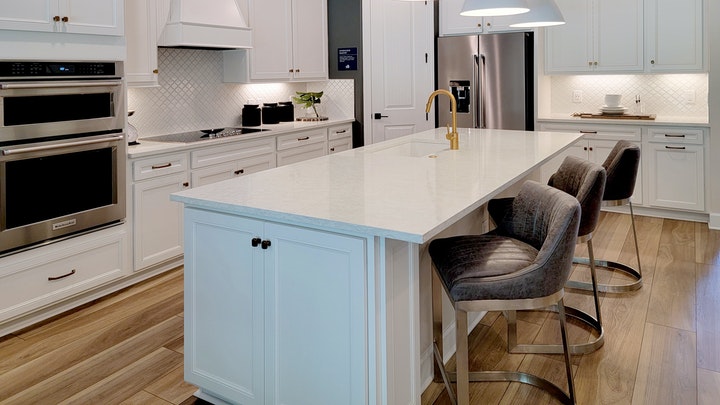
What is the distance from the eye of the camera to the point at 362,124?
592 centimetres

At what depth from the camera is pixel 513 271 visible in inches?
79.3

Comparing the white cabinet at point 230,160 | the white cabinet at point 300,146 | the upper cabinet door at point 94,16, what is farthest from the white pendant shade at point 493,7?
the white cabinet at point 300,146

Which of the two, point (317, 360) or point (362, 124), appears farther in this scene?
point (362, 124)

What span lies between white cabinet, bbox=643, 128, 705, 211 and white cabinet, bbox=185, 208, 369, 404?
168 inches

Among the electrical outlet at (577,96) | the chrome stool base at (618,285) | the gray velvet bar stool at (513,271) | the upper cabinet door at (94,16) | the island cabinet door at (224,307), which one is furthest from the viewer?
the electrical outlet at (577,96)

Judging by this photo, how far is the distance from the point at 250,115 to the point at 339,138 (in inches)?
39.0

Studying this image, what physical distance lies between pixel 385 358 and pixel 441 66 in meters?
4.39

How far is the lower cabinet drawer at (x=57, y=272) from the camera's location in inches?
116

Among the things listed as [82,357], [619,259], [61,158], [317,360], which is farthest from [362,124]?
[317,360]

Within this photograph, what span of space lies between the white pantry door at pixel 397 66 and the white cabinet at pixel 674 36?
6.56 feet

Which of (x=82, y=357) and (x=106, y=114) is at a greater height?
(x=106, y=114)

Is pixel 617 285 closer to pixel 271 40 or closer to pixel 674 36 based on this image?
pixel 674 36

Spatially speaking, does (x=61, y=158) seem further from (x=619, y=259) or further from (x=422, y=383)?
(x=619, y=259)

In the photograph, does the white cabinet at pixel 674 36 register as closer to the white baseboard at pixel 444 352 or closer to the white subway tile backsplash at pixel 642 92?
the white subway tile backsplash at pixel 642 92
